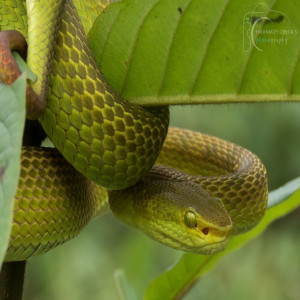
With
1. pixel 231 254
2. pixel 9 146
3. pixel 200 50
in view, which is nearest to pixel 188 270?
pixel 200 50

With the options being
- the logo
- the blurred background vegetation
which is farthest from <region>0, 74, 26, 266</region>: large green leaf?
the blurred background vegetation

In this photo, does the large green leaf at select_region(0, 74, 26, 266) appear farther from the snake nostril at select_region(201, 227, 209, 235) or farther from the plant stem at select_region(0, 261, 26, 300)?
the snake nostril at select_region(201, 227, 209, 235)

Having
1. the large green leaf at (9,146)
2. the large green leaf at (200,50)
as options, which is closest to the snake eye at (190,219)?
the large green leaf at (200,50)

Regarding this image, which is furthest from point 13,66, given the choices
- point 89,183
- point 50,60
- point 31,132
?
point 89,183

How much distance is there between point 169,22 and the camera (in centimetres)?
186

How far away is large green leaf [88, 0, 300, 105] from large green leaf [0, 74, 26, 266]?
2.26 feet

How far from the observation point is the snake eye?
8.18 ft

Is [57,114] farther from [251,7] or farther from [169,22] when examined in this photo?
[251,7]

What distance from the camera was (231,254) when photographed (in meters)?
5.80

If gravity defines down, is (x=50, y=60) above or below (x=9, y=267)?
above

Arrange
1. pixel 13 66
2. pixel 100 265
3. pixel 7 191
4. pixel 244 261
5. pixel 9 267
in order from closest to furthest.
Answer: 1. pixel 7 191
2. pixel 13 66
3. pixel 9 267
4. pixel 244 261
5. pixel 100 265

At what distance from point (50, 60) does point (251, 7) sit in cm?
61

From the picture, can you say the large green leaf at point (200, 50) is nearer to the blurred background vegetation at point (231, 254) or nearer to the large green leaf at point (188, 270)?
the large green leaf at point (188, 270)

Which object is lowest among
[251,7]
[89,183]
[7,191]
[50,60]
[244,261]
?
[244,261]
